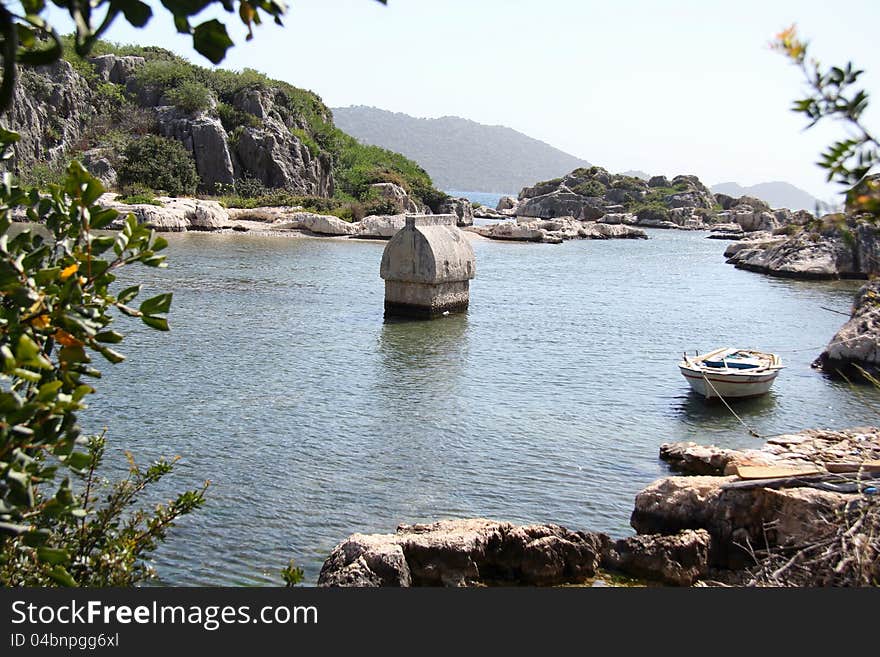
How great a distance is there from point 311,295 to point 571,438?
16537mm

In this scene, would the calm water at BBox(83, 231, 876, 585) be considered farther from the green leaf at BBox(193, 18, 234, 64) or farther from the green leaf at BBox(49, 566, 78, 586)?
the green leaf at BBox(193, 18, 234, 64)

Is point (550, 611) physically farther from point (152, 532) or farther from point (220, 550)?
point (220, 550)

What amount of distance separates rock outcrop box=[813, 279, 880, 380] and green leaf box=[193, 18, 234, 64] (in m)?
19.2

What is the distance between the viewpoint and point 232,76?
7531 cm

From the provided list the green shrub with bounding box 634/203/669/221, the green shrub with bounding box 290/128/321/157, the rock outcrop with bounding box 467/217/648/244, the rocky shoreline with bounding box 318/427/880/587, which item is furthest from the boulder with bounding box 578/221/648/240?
the rocky shoreline with bounding box 318/427/880/587

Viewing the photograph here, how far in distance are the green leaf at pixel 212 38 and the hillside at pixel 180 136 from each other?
53.8 m

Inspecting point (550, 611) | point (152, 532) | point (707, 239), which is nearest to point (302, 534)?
point (152, 532)

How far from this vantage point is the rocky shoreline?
838cm

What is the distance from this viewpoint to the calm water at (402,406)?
11133mm

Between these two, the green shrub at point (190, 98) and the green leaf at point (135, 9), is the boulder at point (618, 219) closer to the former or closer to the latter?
Answer: the green shrub at point (190, 98)

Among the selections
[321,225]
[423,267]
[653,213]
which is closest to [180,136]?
[321,225]

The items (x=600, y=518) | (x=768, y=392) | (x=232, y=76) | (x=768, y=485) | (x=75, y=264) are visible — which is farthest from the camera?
(x=232, y=76)

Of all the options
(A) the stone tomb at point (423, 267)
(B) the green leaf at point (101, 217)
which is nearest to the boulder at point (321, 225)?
(A) the stone tomb at point (423, 267)

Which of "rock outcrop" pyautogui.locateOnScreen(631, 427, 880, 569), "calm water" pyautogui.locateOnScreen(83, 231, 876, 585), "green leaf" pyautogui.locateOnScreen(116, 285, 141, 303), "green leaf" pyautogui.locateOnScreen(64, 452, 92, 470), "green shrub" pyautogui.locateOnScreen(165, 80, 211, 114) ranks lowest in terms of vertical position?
"calm water" pyautogui.locateOnScreen(83, 231, 876, 585)
